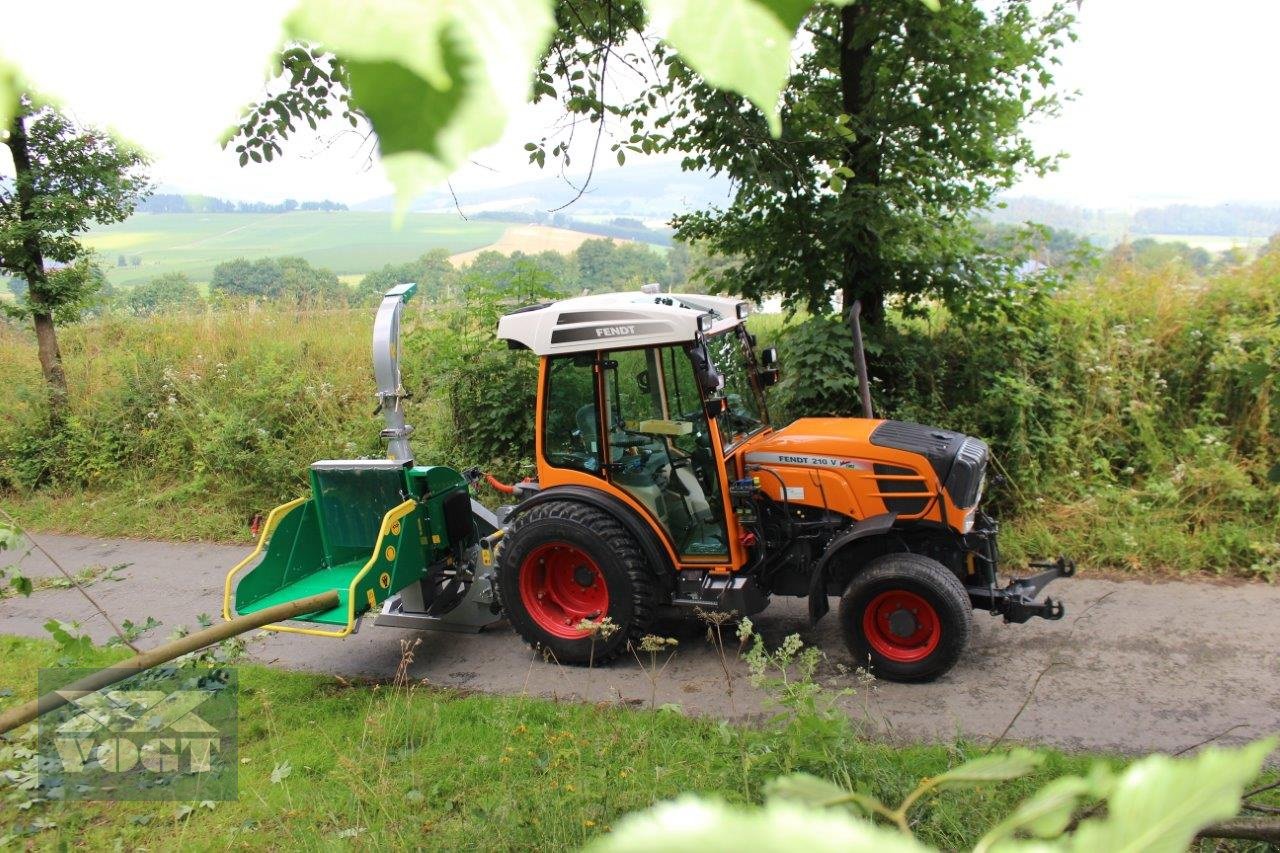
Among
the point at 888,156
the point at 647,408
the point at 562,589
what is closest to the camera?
the point at 647,408

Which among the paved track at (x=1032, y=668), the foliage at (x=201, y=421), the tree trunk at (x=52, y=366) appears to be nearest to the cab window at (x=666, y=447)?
the paved track at (x=1032, y=668)

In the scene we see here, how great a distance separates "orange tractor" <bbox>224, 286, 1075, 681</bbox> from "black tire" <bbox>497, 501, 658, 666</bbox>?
1 cm

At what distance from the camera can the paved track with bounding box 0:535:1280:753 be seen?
393 centimetres

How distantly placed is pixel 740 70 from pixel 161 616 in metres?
6.73

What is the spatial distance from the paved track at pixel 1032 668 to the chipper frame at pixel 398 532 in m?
0.30

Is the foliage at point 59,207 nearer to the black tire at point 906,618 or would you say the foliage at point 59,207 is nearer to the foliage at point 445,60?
the black tire at point 906,618

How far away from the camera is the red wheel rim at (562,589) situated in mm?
4863

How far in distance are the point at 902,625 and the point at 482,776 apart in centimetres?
221

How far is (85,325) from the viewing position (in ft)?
38.4

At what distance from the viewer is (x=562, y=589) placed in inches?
199

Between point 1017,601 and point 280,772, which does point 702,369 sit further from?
point 280,772

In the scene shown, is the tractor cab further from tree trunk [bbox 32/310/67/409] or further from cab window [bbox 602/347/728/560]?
tree trunk [bbox 32/310/67/409]

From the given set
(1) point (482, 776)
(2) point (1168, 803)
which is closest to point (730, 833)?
(2) point (1168, 803)

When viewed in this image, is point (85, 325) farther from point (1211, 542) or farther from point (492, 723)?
point (1211, 542)
